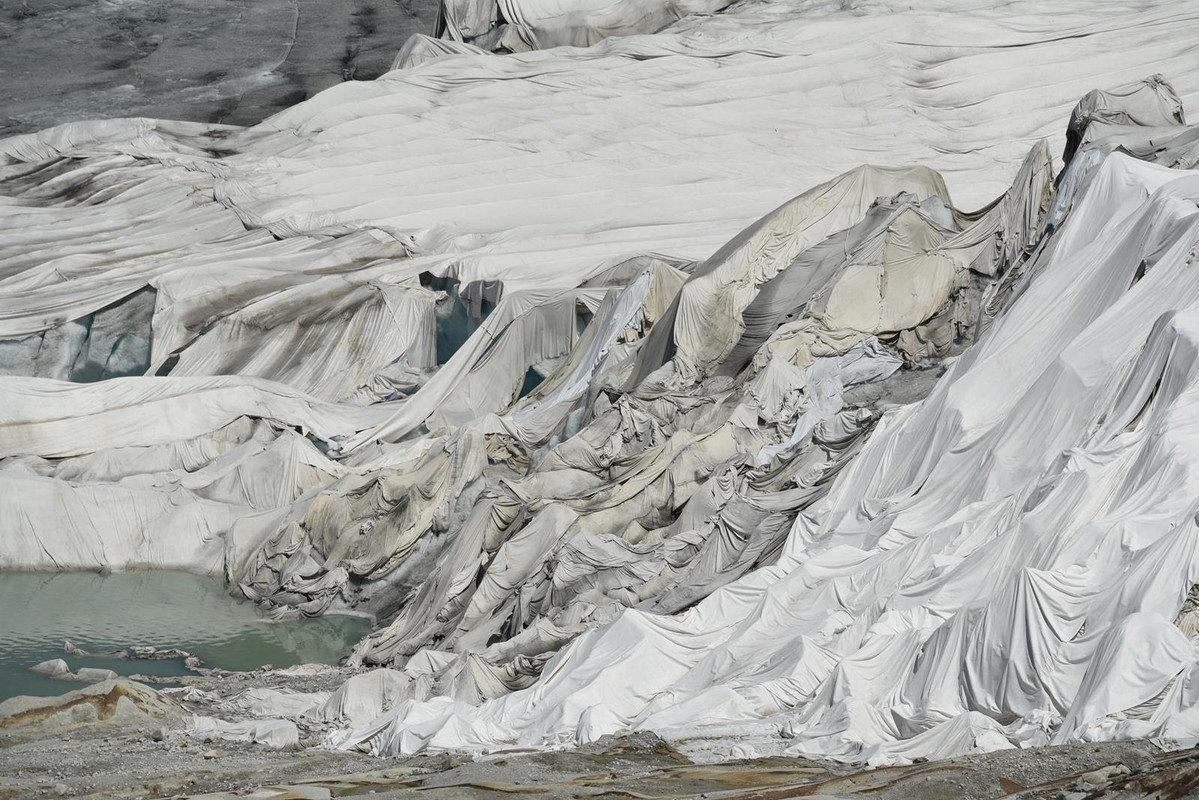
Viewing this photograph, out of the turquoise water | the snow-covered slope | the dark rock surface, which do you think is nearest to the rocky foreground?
the snow-covered slope

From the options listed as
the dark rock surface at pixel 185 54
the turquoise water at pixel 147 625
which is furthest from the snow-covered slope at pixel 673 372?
the dark rock surface at pixel 185 54

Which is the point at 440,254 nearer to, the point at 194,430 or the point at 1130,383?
the point at 194,430

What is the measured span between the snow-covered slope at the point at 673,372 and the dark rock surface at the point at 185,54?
1163 centimetres

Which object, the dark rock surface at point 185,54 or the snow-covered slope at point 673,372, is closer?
the snow-covered slope at point 673,372

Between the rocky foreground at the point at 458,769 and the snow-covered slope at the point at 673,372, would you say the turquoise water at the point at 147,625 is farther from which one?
the rocky foreground at the point at 458,769

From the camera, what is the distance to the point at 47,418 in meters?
25.7

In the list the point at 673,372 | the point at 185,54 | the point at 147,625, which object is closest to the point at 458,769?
the point at 147,625

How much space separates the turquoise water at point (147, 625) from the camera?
66.7ft

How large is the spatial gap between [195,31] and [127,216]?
23012mm

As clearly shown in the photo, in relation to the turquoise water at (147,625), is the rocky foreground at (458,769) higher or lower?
higher

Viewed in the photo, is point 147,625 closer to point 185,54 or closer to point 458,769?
point 458,769

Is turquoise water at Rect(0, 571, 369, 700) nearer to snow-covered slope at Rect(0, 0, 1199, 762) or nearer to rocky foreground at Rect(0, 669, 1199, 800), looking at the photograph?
snow-covered slope at Rect(0, 0, 1199, 762)

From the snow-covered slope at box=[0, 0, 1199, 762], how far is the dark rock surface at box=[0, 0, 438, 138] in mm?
11632

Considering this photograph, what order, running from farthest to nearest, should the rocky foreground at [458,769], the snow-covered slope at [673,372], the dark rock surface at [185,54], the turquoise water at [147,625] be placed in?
the dark rock surface at [185,54] → the turquoise water at [147,625] → the snow-covered slope at [673,372] → the rocky foreground at [458,769]
